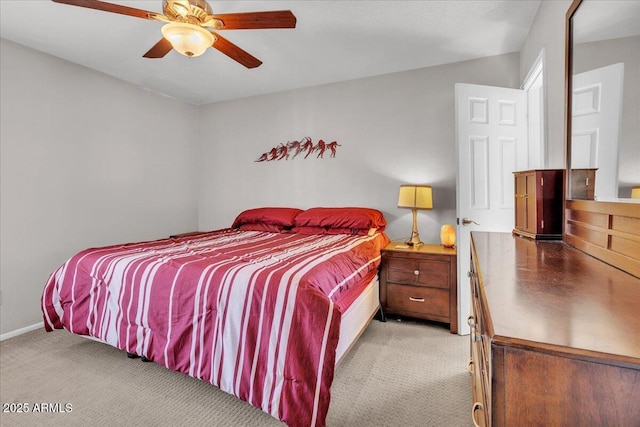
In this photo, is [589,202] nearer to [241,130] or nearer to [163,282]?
[163,282]

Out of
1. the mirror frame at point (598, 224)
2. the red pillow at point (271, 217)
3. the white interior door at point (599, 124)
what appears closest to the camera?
the mirror frame at point (598, 224)

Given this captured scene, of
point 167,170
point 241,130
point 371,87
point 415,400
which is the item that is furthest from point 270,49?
point 415,400

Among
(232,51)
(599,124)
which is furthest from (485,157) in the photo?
(232,51)

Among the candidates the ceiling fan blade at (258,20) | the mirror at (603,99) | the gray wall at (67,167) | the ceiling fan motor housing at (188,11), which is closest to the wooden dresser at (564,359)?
the mirror at (603,99)

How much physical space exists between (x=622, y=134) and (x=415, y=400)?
156cm

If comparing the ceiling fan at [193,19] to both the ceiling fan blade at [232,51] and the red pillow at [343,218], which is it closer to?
the ceiling fan blade at [232,51]

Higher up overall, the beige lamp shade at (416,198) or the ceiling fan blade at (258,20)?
the ceiling fan blade at (258,20)

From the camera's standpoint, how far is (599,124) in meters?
1.08

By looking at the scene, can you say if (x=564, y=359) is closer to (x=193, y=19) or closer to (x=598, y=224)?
(x=598, y=224)

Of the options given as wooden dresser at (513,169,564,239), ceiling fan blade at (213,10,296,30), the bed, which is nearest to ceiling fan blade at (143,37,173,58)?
ceiling fan blade at (213,10,296,30)

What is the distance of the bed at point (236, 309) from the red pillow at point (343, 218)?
0.51 metres

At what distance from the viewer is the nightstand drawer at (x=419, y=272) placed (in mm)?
2586

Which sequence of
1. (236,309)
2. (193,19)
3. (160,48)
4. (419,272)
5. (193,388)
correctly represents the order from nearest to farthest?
1. (236,309)
2. (193,19)
3. (193,388)
4. (160,48)
5. (419,272)

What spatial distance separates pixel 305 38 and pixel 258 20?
96 centimetres
